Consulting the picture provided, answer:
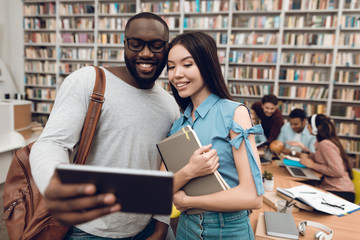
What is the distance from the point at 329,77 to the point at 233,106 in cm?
497

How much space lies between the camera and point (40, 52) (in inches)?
237

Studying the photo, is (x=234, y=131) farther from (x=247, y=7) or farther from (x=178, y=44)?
(x=247, y=7)

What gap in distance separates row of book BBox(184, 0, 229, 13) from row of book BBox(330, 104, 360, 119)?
3.09 meters

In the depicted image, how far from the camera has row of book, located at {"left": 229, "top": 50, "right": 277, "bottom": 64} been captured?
5.00 metres

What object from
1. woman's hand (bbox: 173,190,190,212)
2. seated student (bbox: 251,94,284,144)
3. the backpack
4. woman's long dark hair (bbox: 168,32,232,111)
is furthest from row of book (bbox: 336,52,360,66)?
the backpack

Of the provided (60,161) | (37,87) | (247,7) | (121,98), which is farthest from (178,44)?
(37,87)

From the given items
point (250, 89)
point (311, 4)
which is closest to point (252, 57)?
point (250, 89)

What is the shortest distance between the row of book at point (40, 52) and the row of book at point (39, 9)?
0.83m

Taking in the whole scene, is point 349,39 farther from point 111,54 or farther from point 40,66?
point 40,66

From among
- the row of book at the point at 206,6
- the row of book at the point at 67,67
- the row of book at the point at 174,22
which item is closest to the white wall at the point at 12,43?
the row of book at the point at 67,67

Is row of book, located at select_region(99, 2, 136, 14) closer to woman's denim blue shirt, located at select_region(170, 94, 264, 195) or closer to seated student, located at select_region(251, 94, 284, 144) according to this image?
seated student, located at select_region(251, 94, 284, 144)

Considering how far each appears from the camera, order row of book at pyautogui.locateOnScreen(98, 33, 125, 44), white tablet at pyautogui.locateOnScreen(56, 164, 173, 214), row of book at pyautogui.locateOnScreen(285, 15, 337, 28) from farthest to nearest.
A: 1. row of book at pyautogui.locateOnScreen(98, 33, 125, 44)
2. row of book at pyautogui.locateOnScreen(285, 15, 337, 28)
3. white tablet at pyautogui.locateOnScreen(56, 164, 173, 214)

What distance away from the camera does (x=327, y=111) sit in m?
4.86

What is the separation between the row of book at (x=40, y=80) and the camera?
6037mm
